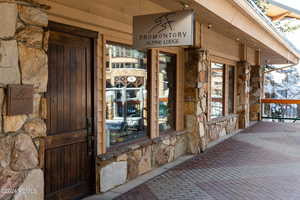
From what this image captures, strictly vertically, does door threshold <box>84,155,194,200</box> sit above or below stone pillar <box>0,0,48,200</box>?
below

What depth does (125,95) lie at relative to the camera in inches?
205

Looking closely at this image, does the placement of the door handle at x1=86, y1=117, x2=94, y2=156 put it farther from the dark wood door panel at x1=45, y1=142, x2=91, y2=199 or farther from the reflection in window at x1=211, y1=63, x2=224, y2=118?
the reflection in window at x1=211, y1=63, x2=224, y2=118

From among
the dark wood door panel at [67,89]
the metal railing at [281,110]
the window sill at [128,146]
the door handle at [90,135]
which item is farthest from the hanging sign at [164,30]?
the metal railing at [281,110]

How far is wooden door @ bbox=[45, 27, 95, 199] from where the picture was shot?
3596 millimetres

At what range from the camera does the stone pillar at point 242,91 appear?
1063 cm

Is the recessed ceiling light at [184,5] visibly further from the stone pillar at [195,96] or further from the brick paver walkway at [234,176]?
the brick paver walkway at [234,176]

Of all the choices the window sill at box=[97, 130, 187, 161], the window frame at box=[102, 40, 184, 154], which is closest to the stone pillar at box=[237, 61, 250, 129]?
the window frame at box=[102, 40, 184, 154]

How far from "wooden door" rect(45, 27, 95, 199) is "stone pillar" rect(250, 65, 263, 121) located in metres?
10.2

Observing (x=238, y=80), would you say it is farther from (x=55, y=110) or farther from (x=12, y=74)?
(x=12, y=74)

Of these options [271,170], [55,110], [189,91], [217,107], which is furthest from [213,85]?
[55,110]

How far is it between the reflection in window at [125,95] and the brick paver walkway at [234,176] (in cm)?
93

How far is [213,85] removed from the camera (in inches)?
366

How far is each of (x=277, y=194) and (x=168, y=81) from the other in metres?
3.15

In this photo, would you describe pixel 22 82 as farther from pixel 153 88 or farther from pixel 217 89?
pixel 217 89
